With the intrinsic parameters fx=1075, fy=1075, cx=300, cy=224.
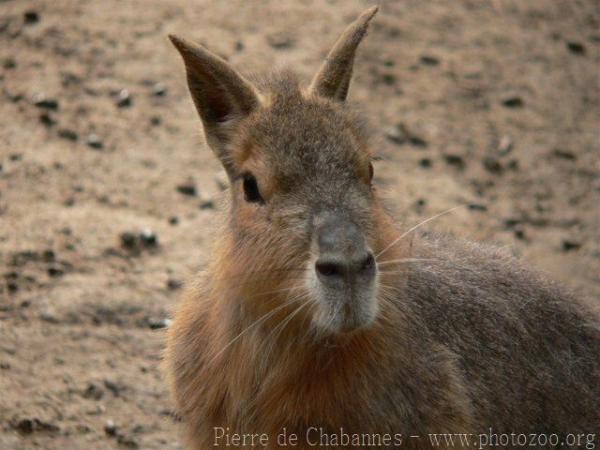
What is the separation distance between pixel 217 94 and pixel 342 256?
35.8 inches

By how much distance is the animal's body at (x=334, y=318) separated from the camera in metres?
3.28

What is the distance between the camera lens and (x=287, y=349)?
138 inches

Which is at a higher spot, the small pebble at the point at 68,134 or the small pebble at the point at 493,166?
the small pebble at the point at 68,134

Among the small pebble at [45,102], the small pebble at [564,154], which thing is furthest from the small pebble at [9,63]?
the small pebble at [564,154]

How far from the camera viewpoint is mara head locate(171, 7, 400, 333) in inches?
123

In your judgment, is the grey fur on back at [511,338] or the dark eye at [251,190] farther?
the grey fur on back at [511,338]

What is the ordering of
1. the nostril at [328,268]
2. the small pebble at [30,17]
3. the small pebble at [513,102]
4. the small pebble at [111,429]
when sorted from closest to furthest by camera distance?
1. the nostril at [328,268]
2. the small pebble at [111,429]
3. the small pebble at [30,17]
4. the small pebble at [513,102]

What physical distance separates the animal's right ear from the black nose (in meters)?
0.65

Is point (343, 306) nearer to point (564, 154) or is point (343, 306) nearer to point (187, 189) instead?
point (187, 189)

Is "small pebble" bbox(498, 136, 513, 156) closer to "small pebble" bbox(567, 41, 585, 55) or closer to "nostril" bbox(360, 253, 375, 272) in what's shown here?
"small pebble" bbox(567, 41, 585, 55)

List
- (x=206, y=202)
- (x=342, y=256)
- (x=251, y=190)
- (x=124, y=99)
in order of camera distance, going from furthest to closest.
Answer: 1. (x=124, y=99)
2. (x=206, y=202)
3. (x=251, y=190)
4. (x=342, y=256)

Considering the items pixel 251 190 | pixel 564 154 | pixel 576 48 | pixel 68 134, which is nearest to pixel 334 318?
pixel 251 190

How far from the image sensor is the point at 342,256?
306 centimetres

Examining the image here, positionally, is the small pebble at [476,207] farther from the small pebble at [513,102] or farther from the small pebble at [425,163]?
the small pebble at [513,102]
